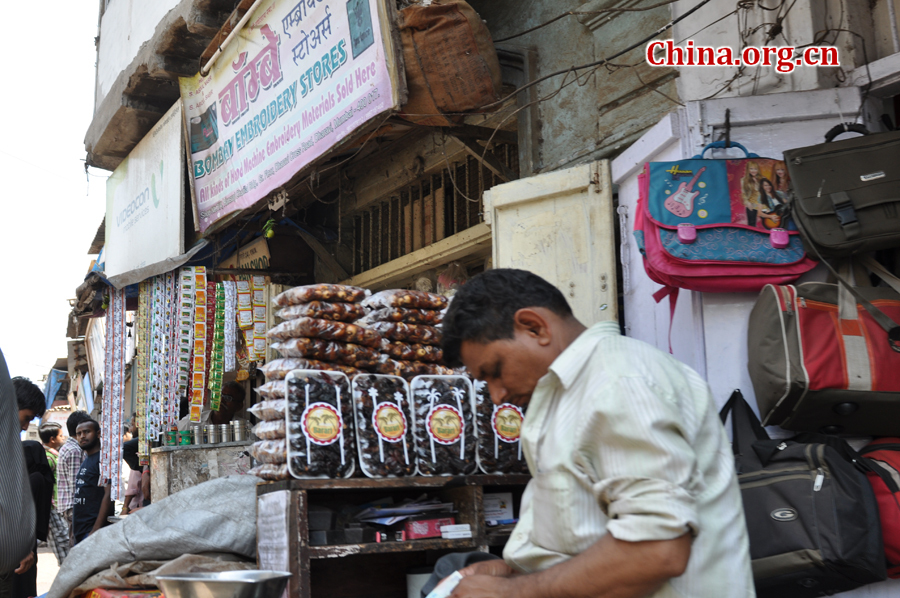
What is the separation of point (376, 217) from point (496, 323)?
16.6 feet

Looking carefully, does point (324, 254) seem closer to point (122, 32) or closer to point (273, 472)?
point (122, 32)

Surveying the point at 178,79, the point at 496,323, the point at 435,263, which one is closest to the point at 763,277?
the point at 496,323

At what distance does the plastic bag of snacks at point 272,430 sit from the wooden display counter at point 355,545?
183 millimetres

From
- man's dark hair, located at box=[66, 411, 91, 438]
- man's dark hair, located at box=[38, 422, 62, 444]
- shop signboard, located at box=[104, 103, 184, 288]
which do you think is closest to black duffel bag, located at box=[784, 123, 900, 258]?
shop signboard, located at box=[104, 103, 184, 288]

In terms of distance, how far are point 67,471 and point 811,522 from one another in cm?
675

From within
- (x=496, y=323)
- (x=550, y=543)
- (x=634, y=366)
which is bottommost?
(x=550, y=543)

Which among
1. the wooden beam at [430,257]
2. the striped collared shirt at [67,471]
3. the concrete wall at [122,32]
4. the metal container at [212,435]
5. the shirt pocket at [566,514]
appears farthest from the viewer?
the striped collared shirt at [67,471]

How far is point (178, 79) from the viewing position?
22.2 ft

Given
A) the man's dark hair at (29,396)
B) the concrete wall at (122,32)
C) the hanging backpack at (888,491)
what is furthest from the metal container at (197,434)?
the hanging backpack at (888,491)

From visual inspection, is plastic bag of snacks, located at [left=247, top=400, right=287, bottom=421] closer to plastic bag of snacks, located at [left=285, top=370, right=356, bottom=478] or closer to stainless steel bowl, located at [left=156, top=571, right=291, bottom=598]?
plastic bag of snacks, located at [left=285, top=370, right=356, bottom=478]

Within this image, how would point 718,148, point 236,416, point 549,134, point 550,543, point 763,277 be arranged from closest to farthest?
point 550,543 < point 763,277 < point 718,148 < point 549,134 < point 236,416

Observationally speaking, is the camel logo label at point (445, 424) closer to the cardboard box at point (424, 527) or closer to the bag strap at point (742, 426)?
the cardboard box at point (424, 527)

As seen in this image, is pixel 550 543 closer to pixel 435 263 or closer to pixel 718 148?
pixel 718 148

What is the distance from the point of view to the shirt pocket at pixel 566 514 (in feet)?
4.62
